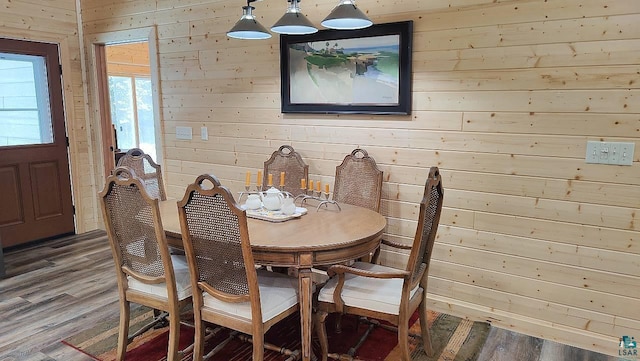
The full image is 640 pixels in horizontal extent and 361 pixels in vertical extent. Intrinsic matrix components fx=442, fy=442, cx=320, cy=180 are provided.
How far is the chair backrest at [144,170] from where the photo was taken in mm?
3392

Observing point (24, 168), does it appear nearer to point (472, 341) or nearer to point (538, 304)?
point (472, 341)

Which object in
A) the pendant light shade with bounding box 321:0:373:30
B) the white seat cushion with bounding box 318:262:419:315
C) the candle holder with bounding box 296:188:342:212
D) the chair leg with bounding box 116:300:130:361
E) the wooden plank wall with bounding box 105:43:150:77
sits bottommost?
the chair leg with bounding box 116:300:130:361

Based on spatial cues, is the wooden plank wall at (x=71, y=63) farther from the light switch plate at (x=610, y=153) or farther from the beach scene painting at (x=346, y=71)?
the light switch plate at (x=610, y=153)

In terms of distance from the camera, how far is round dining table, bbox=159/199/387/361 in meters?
2.13

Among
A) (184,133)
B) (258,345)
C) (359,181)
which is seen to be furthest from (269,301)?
(184,133)

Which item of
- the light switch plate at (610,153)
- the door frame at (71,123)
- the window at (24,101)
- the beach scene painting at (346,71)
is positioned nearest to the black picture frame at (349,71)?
the beach scene painting at (346,71)

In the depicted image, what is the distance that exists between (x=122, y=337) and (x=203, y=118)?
88.5 inches

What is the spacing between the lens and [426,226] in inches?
85.9

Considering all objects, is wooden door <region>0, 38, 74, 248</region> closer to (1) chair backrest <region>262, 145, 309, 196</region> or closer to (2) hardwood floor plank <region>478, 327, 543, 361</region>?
(1) chair backrest <region>262, 145, 309, 196</region>

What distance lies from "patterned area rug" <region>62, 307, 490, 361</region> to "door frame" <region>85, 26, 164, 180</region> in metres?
2.14

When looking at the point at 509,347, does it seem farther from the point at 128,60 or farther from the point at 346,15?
the point at 128,60

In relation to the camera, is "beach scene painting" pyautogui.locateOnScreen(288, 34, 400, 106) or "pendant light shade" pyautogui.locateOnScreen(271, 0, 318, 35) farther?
"beach scene painting" pyautogui.locateOnScreen(288, 34, 400, 106)

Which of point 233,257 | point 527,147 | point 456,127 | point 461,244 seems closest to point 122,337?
point 233,257

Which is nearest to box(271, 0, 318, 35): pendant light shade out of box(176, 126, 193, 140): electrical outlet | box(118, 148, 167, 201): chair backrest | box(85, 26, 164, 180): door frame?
box(118, 148, 167, 201): chair backrest
